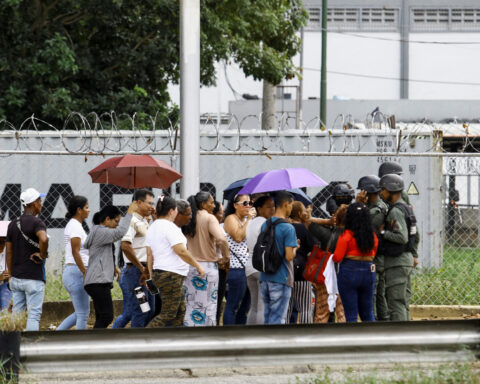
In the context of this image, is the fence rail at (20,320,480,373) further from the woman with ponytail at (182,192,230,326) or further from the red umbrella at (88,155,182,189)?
the red umbrella at (88,155,182,189)

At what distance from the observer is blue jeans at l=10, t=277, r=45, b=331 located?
8.46m

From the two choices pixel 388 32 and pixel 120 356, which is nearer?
pixel 120 356

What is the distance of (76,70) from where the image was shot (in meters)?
17.0

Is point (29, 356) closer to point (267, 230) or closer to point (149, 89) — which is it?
point (267, 230)

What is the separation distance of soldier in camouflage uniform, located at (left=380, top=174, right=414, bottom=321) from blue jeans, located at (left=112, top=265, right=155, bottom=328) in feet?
7.99

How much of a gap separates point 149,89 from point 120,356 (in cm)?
1388

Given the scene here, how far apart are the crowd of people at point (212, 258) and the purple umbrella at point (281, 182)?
0.97 ft

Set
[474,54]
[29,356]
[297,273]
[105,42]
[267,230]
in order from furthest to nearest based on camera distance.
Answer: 1. [474,54]
2. [105,42]
3. [297,273]
4. [267,230]
5. [29,356]

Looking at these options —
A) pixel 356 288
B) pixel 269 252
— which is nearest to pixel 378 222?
pixel 356 288

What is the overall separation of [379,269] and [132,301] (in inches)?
98.9

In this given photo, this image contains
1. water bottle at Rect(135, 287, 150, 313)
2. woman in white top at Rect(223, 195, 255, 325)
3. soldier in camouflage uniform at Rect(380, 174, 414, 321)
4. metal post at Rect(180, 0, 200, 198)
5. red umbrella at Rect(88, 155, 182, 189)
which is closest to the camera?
soldier in camouflage uniform at Rect(380, 174, 414, 321)

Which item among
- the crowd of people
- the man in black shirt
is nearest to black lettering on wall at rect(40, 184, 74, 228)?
the crowd of people

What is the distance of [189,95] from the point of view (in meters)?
9.84

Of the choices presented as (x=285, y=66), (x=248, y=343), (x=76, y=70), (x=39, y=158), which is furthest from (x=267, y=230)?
(x=285, y=66)
